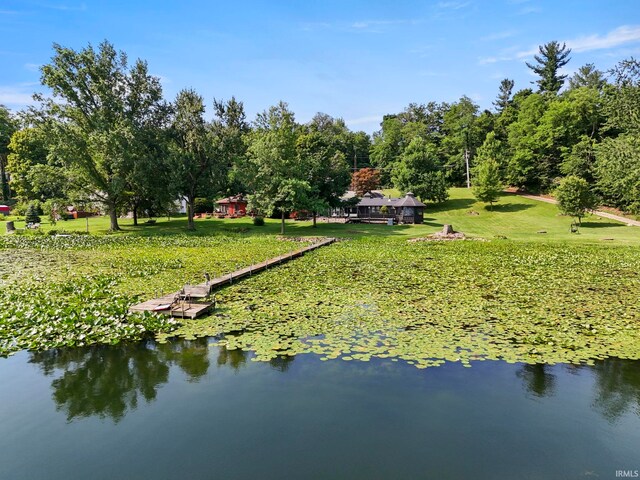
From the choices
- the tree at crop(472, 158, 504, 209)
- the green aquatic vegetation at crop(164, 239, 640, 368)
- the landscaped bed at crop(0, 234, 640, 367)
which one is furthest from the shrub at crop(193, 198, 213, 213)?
the green aquatic vegetation at crop(164, 239, 640, 368)

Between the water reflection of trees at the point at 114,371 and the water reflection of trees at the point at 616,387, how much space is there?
8368mm

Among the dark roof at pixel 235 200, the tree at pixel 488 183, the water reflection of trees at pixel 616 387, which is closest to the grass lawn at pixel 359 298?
the water reflection of trees at pixel 616 387

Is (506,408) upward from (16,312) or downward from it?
downward

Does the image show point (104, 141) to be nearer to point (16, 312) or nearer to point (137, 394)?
point (16, 312)

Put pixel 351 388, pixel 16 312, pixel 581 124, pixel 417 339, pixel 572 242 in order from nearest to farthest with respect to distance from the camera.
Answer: pixel 351 388
pixel 417 339
pixel 16 312
pixel 572 242
pixel 581 124

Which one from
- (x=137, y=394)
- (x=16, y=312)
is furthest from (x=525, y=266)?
(x=16, y=312)

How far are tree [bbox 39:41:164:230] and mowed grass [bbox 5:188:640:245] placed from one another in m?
5.77

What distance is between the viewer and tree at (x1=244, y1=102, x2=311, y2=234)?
3894 cm

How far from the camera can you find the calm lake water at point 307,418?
6.30 meters

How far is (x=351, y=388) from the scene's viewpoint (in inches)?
338

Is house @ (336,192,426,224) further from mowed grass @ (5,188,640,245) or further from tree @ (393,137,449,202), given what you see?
tree @ (393,137,449,202)

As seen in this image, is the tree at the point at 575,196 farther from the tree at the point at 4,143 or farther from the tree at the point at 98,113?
the tree at the point at 4,143

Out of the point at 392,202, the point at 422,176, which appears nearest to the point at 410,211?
the point at 392,202

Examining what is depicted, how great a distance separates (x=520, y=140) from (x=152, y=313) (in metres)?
67.4
